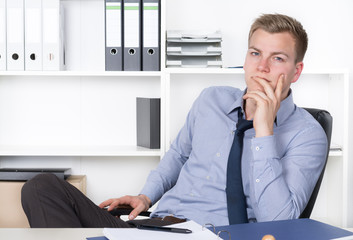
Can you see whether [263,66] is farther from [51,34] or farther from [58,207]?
[51,34]

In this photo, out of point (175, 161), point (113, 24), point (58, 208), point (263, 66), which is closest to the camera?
point (58, 208)

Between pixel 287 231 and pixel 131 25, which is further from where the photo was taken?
pixel 131 25

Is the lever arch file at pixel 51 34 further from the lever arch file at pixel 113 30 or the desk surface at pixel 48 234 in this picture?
the desk surface at pixel 48 234

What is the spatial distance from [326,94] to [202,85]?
2.38 feet

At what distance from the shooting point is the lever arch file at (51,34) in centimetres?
254

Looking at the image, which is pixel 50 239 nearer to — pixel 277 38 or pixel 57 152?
pixel 277 38

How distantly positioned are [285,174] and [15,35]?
1630mm

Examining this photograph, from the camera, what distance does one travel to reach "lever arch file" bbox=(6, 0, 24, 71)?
99.7 inches

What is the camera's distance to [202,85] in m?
2.88

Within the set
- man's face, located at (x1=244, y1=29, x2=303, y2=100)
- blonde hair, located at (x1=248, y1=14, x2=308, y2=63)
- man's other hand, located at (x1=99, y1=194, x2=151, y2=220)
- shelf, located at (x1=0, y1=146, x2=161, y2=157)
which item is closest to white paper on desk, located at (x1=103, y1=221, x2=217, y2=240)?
man's other hand, located at (x1=99, y1=194, x2=151, y2=220)

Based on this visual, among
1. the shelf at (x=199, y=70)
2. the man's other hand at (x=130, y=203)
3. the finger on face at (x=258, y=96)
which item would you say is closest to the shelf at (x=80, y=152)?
the shelf at (x=199, y=70)

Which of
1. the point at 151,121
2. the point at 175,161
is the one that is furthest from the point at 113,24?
the point at 175,161

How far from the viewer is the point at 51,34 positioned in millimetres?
2539

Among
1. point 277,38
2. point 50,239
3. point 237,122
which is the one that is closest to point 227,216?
point 237,122
